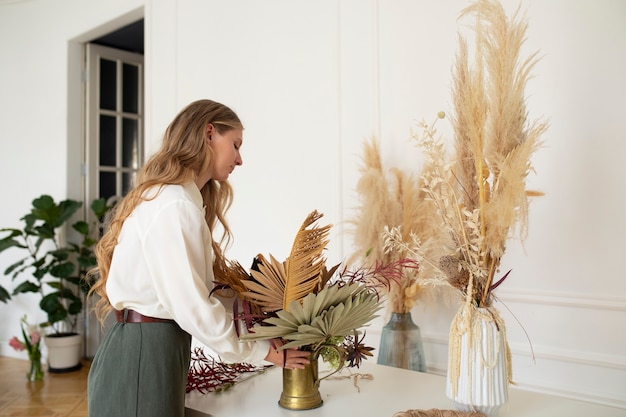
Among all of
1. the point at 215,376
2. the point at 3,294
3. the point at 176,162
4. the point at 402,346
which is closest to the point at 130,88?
the point at 3,294

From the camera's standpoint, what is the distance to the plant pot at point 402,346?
2320mm

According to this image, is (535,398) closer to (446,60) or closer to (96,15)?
(446,60)

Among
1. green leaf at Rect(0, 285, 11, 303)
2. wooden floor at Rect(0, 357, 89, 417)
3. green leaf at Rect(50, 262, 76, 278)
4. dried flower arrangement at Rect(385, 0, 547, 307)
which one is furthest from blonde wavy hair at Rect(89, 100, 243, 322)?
green leaf at Rect(0, 285, 11, 303)

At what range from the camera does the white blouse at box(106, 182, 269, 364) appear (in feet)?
4.63

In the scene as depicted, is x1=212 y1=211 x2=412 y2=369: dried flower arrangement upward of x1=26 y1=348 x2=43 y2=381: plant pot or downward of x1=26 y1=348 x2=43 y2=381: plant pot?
upward

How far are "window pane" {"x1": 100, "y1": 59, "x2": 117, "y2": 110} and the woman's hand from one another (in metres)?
5.13

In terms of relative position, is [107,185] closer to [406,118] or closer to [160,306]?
[406,118]

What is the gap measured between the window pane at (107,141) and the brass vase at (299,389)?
5.01 meters

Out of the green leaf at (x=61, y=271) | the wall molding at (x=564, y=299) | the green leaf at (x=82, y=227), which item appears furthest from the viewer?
the green leaf at (x=82, y=227)

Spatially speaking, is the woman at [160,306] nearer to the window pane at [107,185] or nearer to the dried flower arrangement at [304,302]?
the dried flower arrangement at [304,302]

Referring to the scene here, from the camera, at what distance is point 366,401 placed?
1.57 meters

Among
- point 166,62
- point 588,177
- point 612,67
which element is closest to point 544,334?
point 588,177

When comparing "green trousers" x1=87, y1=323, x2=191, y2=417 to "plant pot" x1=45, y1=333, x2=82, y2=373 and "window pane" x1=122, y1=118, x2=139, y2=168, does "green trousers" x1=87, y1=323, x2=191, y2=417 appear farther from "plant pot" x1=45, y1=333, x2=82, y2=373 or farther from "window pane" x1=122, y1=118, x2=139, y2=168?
"window pane" x1=122, y1=118, x2=139, y2=168

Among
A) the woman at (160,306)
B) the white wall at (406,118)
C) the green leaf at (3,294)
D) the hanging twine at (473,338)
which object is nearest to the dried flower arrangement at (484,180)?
the hanging twine at (473,338)
